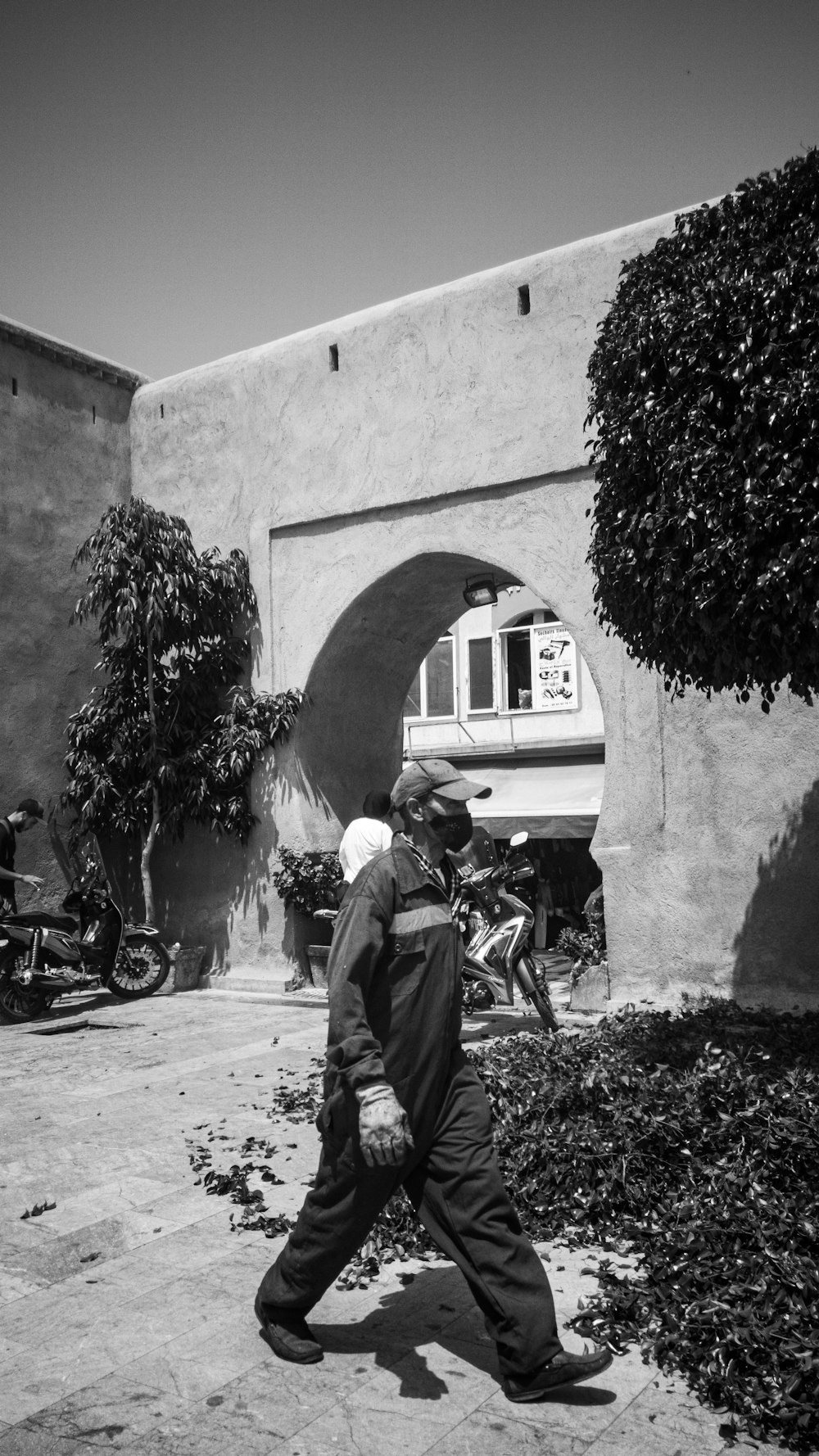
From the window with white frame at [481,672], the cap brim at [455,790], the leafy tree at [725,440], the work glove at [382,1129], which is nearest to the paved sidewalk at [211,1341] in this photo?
the work glove at [382,1129]

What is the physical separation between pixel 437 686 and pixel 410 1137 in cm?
2161

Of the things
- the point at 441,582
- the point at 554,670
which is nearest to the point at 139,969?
the point at 441,582

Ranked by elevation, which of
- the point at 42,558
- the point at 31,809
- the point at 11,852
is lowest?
the point at 11,852

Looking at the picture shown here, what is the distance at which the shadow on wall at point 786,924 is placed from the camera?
8.67 metres

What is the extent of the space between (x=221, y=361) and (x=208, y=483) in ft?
4.34

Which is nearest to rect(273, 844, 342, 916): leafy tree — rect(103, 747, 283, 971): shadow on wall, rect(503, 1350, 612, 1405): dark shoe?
rect(103, 747, 283, 971): shadow on wall

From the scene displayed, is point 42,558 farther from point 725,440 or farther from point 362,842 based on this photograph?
point 725,440

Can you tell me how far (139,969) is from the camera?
37.0 ft

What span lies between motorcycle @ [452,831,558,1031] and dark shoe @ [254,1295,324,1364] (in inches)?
198

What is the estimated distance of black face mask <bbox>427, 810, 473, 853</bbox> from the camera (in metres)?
3.69

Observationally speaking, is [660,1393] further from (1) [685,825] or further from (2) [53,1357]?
(1) [685,825]

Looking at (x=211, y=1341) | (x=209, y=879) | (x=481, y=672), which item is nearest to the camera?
(x=211, y=1341)

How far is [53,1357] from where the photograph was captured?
3572 mm

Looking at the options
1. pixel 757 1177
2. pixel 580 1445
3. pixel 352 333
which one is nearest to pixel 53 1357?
pixel 580 1445
